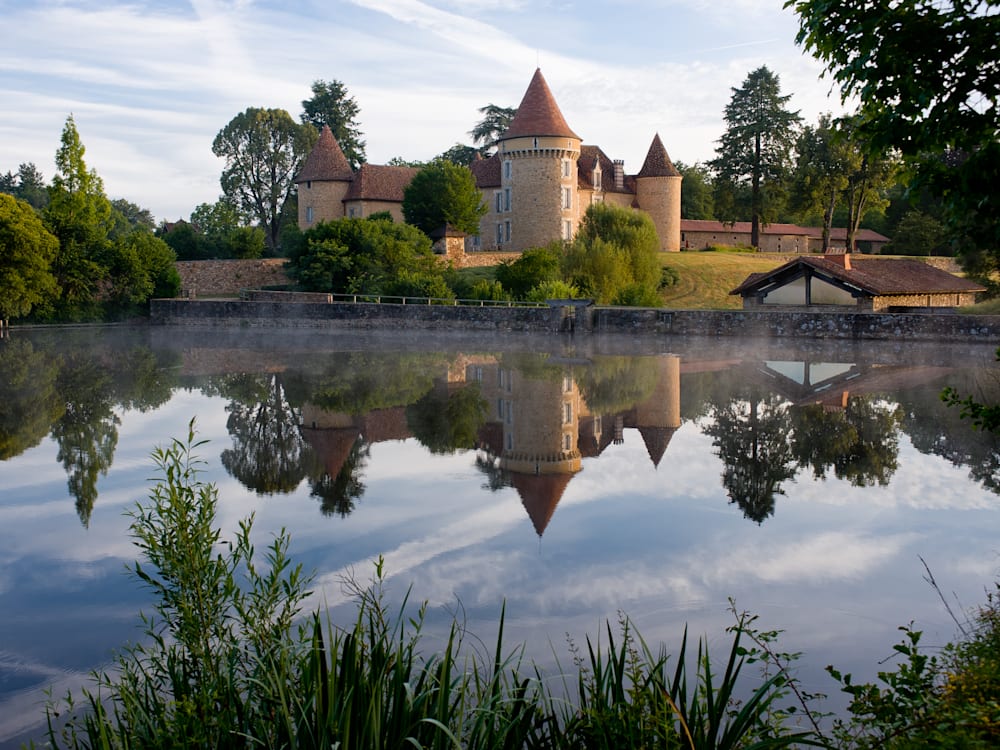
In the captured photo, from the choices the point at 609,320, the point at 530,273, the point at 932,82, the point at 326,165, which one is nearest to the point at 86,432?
the point at 932,82

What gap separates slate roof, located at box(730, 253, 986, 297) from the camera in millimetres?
34031

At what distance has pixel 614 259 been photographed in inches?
1543

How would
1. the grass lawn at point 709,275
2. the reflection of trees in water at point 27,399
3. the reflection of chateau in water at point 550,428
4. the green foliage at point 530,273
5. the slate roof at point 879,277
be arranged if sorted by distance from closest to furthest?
the reflection of chateau in water at point 550,428
the reflection of trees in water at point 27,399
the slate roof at point 879,277
the green foliage at point 530,273
the grass lawn at point 709,275

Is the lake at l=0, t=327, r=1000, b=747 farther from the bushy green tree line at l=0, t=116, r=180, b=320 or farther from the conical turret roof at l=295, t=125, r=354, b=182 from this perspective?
the conical turret roof at l=295, t=125, r=354, b=182

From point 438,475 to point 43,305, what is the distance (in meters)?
36.7

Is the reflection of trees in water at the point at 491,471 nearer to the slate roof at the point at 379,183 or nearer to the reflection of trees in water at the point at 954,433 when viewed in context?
the reflection of trees in water at the point at 954,433

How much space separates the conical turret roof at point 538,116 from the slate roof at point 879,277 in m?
20.7

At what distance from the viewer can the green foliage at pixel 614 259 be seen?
126 feet

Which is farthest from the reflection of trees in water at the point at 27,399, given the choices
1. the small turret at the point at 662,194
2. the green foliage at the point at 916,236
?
the green foliage at the point at 916,236

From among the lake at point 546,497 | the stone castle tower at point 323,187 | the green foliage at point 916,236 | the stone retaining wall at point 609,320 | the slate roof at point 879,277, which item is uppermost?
the stone castle tower at point 323,187

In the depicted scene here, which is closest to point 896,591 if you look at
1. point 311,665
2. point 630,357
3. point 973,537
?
point 973,537

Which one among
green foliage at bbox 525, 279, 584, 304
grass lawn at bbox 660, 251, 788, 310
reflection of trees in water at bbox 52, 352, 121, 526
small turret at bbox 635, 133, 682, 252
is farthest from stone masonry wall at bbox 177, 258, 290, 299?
reflection of trees in water at bbox 52, 352, 121, 526

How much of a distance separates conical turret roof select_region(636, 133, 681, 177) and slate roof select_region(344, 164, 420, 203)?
606 inches

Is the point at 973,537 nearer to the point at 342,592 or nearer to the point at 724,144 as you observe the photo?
the point at 342,592
